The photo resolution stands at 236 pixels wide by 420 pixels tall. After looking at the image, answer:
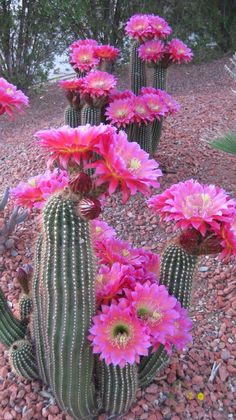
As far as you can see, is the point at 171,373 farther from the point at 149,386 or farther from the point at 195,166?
the point at 195,166

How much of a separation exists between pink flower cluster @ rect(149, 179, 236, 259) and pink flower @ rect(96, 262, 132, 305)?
0.26 metres

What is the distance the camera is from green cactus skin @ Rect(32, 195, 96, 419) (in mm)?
1444

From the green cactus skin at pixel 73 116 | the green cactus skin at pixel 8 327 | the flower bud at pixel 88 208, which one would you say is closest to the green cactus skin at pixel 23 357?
the green cactus skin at pixel 8 327

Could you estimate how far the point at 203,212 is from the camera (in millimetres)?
1510

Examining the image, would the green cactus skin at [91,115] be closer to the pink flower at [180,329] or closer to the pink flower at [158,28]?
the pink flower at [158,28]

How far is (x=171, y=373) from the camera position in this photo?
2.14 m

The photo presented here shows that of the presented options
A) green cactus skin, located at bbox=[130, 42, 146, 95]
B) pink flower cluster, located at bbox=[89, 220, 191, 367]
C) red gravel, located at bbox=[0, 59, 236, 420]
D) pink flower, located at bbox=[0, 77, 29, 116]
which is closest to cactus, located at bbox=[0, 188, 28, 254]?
red gravel, located at bbox=[0, 59, 236, 420]

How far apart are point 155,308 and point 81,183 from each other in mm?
534

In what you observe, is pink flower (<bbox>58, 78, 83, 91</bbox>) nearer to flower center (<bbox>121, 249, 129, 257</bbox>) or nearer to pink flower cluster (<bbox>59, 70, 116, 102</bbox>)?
pink flower cluster (<bbox>59, 70, 116, 102</bbox>)

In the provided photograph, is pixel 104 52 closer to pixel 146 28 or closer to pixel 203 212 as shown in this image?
pixel 146 28

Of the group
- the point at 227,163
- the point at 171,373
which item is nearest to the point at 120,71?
the point at 227,163

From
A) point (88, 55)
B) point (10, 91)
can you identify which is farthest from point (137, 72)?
point (10, 91)

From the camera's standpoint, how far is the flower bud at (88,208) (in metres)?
1.39

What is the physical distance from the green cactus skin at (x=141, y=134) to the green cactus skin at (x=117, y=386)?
201cm
